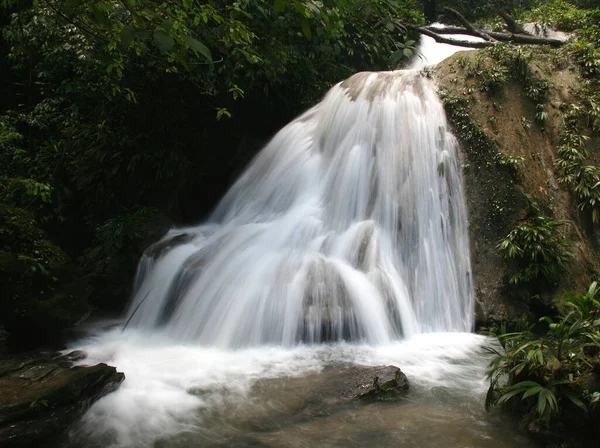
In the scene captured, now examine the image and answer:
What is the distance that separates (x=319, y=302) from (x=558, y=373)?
2674mm

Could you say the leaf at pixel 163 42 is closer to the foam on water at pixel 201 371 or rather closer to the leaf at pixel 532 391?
the foam on water at pixel 201 371

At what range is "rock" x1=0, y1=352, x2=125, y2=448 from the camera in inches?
136

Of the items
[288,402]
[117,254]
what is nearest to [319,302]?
[288,402]

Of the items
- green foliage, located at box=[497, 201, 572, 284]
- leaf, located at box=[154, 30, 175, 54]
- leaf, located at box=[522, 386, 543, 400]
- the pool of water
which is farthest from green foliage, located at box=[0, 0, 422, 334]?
leaf, located at box=[522, 386, 543, 400]

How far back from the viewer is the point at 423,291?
6289 millimetres

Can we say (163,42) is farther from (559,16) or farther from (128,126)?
(559,16)

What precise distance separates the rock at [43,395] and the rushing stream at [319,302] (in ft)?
0.47

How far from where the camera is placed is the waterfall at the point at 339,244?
5598 mm

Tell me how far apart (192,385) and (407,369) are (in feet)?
6.89

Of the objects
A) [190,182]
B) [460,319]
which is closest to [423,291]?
[460,319]

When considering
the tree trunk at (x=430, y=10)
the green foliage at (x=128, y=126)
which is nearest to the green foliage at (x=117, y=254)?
the green foliage at (x=128, y=126)

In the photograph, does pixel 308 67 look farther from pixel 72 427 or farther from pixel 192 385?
pixel 72 427

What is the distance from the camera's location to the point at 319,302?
5.52 meters

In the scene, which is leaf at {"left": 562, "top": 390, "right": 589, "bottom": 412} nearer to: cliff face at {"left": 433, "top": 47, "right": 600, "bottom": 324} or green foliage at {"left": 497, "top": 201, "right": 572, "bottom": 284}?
cliff face at {"left": 433, "top": 47, "right": 600, "bottom": 324}
